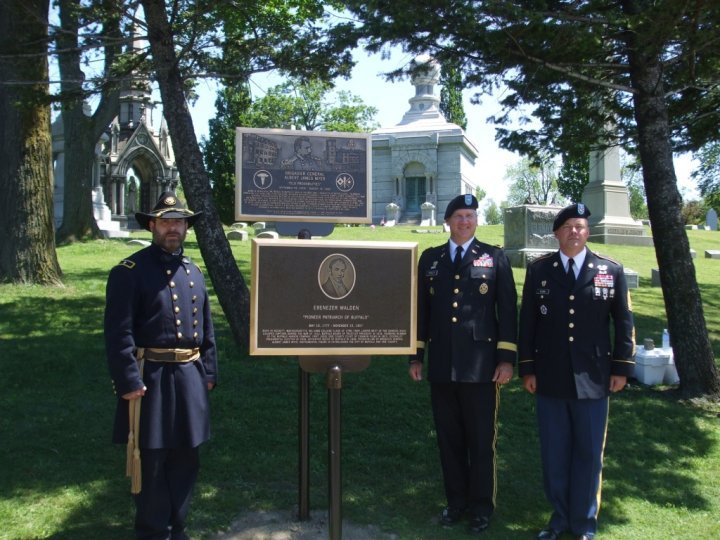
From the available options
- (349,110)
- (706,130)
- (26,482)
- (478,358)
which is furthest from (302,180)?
(349,110)

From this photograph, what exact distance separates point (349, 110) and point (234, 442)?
163ft

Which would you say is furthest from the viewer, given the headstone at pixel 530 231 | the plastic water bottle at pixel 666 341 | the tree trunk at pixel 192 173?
the headstone at pixel 530 231

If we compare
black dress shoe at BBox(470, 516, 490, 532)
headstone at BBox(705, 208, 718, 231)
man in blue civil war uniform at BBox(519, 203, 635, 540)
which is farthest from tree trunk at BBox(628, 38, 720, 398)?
headstone at BBox(705, 208, 718, 231)

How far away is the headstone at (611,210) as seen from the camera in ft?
76.3

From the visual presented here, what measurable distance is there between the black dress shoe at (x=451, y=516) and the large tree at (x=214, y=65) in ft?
13.7

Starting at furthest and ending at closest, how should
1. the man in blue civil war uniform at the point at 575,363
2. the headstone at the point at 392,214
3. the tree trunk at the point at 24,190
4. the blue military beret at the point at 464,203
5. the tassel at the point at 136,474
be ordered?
the headstone at the point at 392,214 → the tree trunk at the point at 24,190 → the blue military beret at the point at 464,203 → the man in blue civil war uniform at the point at 575,363 → the tassel at the point at 136,474

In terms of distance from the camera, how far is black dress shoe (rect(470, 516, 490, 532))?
443 cm

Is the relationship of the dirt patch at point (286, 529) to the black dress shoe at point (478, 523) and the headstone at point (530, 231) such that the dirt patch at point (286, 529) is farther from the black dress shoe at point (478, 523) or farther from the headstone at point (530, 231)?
the headstone at point (530, 231)

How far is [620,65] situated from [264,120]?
1809 inches

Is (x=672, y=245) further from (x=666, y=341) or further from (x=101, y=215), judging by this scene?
(x=101, y=215)

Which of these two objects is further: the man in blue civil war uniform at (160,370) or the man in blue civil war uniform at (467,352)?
the man in blue civil war uniform at (467,352)

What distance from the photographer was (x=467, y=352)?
442 centimetres

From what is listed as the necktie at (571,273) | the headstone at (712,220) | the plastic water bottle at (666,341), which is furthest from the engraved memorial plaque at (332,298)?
the headstone at (712,220)

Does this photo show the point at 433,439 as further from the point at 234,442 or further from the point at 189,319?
the point at 189,319
